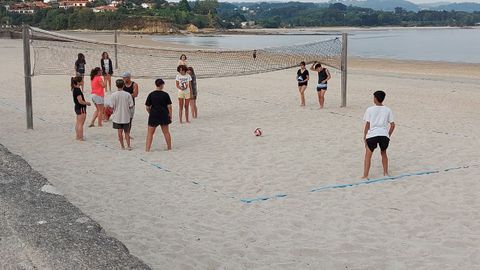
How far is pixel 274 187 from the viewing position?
7660mm

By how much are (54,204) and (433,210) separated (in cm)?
415

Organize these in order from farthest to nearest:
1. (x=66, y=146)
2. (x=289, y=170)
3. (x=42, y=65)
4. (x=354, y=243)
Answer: (x=42, y=65)
(x=66, y=146)
(x=289, y=170)
(x=354, y=243)

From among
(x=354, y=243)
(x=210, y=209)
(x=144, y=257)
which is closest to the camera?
(x=144, y=257)

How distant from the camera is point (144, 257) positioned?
17.2 feet

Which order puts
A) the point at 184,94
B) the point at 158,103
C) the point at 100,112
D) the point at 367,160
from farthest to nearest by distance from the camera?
the point at 184,94 < the point at 100,112 < the point at 158,103 < the point at 367,160

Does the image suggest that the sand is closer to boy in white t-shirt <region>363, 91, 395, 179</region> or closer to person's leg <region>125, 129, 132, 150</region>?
person's leg <region>125, 129, 132, 150</region>

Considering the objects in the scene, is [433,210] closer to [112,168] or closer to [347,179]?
[347,179]

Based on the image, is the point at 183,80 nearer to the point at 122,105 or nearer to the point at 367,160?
the point at 122,105

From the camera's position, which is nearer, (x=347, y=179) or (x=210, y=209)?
(x=210, y=209)

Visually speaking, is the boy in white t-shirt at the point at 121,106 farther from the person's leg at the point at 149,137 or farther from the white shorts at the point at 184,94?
the white shorts at the point at 184,94

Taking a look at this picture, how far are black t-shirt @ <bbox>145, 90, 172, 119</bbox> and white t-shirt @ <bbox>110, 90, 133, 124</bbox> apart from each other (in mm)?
406

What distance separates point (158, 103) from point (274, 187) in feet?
9.53

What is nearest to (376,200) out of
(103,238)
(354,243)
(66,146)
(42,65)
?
(354,243)

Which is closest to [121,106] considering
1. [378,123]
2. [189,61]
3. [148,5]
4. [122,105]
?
[122,105]
